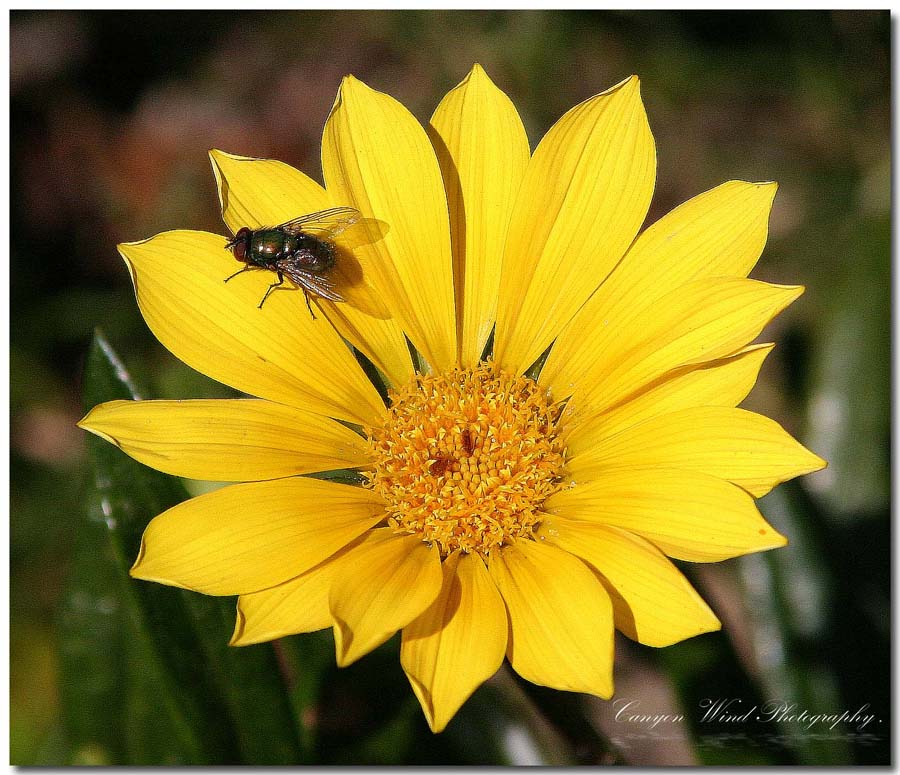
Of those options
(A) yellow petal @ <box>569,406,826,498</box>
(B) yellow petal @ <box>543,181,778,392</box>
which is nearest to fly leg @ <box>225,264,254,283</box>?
(B) yellow petal @ <box>543,181,778,392</box>

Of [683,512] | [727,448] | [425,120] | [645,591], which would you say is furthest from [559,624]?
[425,120]

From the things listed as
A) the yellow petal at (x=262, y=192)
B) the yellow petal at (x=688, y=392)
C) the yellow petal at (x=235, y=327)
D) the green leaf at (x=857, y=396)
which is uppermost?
the yellow petal at (x=262, y=192)

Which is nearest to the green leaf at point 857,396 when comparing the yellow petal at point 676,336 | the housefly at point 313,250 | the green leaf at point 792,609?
the green leaf at point 792,609

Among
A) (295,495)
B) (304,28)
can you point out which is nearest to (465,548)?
(295,495)

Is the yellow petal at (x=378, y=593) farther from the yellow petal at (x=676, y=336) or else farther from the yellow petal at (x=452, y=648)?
the yellow petal at (x=676, y=336)

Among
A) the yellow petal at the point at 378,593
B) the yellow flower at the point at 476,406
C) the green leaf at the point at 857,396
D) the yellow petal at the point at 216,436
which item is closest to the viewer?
the yellow petal at the point at 378,593

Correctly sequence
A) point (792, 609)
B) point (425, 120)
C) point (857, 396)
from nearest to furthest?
1. point (792, 609)
2. point (857, 396)
3. point (425, 120)

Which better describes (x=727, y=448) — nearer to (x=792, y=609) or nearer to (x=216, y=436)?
(x=216, y=436)

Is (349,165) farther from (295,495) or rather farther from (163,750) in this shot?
(163,750)

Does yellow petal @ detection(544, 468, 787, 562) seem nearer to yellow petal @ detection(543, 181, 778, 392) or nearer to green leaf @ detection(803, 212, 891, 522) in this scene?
yellow petal @ detection(543, 181, 778, 392)
